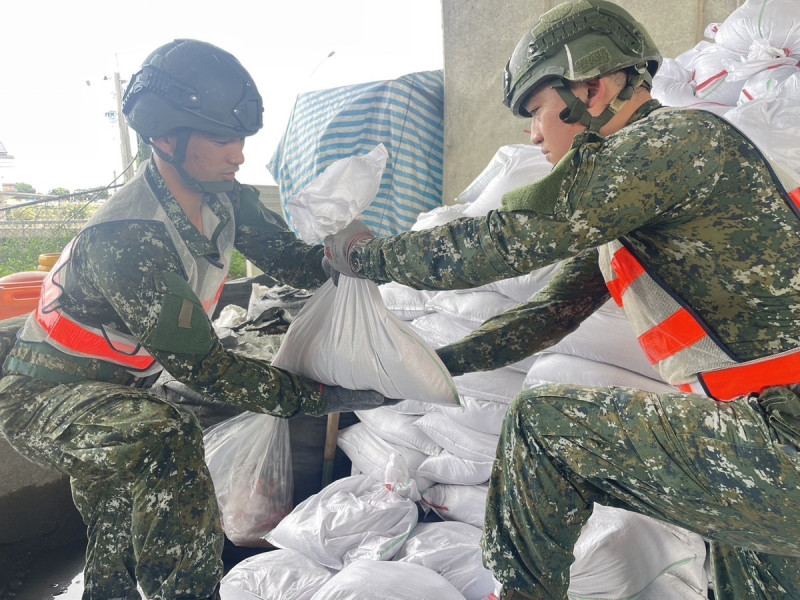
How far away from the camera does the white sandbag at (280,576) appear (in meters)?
1.76

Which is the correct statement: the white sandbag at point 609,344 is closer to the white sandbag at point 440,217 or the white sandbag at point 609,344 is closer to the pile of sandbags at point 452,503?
the pile of sandbags at point 452,503

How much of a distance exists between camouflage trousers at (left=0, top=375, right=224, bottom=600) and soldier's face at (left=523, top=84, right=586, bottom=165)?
0.99 meters

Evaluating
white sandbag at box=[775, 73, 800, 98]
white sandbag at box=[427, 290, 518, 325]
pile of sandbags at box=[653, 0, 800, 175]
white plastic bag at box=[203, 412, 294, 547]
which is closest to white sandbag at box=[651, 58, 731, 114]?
pile of sandbags at box=[653, 0, 800, 175]

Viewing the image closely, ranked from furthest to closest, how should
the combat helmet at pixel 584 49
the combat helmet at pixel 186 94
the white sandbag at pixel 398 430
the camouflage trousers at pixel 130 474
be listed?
the white sandbag at pixel 398 430
the combat helmet at pixel 186 94
the camouflage trousers at pixel 130 474
the combat helmet at pixel 584 49

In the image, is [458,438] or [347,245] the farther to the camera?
[458,438]

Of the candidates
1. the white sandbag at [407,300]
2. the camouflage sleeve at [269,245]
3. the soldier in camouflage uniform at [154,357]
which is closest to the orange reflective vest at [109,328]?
the soldier in camouflage uniform at [154,357]

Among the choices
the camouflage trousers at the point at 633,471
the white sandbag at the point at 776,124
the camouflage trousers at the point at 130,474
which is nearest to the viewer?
the camouflage trousers at the point at 633,471

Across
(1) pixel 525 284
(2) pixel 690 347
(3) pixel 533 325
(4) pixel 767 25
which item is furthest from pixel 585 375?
(4) pixel 767 25

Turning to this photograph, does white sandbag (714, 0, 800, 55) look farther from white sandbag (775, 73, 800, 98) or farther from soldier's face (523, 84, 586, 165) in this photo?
soldier's face (523, 84, 586, 165)

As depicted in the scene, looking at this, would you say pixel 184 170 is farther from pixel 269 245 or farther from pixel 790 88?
pixel 790 88

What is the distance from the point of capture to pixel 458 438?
2.16 meters

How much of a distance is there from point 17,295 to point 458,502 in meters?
1.88

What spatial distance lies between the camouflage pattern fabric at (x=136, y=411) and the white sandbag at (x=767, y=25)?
1928mm

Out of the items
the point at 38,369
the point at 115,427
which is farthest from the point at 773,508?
the point at 38,369
